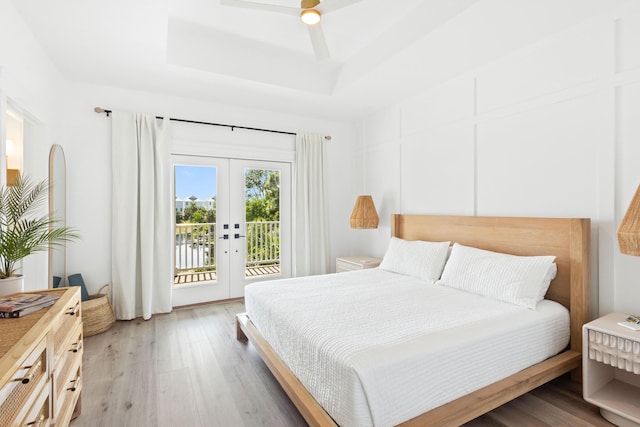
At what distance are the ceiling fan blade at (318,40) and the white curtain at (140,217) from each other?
2.22m

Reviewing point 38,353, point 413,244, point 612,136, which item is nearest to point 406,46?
point 612,136

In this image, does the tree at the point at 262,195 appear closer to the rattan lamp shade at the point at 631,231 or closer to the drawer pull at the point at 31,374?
the drawer pull at the point at 31,374

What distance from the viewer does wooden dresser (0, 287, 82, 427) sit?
1.05 metres

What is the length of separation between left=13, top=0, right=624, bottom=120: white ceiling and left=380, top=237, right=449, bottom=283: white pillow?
1.77m

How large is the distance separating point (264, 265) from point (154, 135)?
7.22 ft

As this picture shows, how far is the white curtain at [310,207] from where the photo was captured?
15.4 feet

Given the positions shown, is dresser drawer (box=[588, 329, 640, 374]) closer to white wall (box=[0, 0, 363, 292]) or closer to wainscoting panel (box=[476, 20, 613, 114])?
wainscoting panel (box=[476, 20, 613, 114])

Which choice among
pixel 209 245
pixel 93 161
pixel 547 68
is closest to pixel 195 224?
pixel 209 245

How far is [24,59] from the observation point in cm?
246

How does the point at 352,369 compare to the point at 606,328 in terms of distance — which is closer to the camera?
the point at 352,369

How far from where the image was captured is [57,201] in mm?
3232

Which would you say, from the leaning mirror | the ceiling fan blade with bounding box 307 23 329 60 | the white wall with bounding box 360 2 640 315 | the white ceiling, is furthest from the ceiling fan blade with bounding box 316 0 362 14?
the leaning mirror

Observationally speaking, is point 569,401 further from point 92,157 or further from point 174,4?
point 92,157

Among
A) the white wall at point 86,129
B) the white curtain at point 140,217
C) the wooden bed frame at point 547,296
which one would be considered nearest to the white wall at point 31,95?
the white wall at point 86,129
